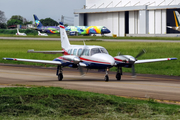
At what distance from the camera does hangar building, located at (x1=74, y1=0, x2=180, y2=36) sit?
11738 cm

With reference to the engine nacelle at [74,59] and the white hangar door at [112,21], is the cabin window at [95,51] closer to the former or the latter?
the engine nacelle at [74,59]

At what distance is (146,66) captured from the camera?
37.9 m

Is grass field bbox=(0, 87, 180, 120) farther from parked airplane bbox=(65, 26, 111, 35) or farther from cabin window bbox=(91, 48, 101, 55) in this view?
parked airplane bbox=(65, 26, 111, 35)

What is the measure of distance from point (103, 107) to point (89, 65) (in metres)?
11.5

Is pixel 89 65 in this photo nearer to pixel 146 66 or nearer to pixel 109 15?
pixel 146 66

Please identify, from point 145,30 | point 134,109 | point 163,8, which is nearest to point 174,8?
point 163,8

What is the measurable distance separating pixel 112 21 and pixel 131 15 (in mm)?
9409

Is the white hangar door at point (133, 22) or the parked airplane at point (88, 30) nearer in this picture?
the parked airplane at point (88, 30)

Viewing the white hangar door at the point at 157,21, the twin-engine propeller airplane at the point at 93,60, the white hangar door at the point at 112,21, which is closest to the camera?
the twin-engine propeller airplane at the point at 93,60

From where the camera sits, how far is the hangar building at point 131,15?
385 ft

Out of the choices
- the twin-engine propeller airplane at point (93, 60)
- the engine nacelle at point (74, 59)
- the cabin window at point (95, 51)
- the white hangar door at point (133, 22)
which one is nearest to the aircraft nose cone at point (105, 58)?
the twin-engine propeller airplane at point (93, 60)

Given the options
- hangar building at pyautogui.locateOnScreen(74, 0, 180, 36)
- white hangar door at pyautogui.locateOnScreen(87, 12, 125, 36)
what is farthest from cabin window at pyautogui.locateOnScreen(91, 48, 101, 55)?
white hangar door at pyautogui.locateOnScreen(87, 12, 125, 36)

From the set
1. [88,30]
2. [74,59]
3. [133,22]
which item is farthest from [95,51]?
[133,22]

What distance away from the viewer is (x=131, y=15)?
416 feet
